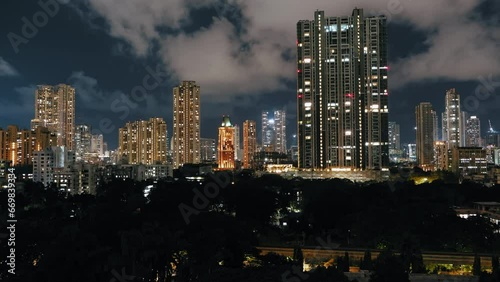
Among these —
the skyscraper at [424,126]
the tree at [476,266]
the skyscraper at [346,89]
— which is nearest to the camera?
the tree at [476,266]

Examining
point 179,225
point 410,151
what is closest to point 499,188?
point 179,225

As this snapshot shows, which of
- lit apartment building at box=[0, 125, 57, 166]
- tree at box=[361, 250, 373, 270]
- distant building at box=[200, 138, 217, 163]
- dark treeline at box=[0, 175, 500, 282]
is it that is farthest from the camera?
distant building at box=[200, 138, 217, 163]

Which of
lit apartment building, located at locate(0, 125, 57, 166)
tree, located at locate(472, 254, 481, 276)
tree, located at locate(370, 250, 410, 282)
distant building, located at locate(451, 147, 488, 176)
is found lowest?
tree, located at locate(472, 254, 481, 276)

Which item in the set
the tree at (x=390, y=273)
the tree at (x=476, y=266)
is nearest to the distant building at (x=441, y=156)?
the tree at (x=476, y=266)

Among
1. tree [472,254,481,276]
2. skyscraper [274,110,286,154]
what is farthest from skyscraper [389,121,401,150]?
tree [472,254,481,276]

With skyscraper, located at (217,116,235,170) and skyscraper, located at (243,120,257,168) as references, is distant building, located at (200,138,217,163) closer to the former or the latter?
skyscraper, located at (243,120,257,168)

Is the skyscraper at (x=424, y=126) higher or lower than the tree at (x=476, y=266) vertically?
higher

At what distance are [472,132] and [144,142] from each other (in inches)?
2025

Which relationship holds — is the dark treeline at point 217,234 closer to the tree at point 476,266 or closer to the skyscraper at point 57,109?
the tree at point 476,266

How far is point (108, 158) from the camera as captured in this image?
94.1 m

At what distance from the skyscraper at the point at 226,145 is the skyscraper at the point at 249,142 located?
27.5m

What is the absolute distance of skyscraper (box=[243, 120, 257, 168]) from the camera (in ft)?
324

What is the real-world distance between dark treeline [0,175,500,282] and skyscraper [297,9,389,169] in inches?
861

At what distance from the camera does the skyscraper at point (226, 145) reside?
6594cm
